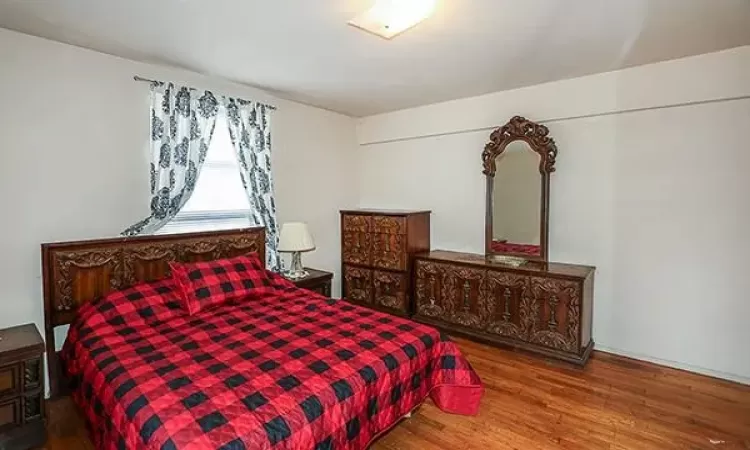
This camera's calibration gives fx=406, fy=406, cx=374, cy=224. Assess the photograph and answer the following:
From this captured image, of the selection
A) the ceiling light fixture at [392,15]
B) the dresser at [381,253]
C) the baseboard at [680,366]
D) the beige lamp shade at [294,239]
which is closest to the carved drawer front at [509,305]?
the baseboard at [680,366]

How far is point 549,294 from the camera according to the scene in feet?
10.9

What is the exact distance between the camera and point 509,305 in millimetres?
3553

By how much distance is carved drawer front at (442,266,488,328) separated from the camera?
3705 millimetres

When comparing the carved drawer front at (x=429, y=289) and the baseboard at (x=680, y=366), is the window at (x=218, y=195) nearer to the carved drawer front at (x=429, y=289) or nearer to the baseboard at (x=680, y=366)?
the carved drawer front at (x=429, y=289)

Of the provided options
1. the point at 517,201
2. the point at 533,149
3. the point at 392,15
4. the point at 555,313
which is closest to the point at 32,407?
the point at 392,15

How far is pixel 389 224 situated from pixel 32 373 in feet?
9.91

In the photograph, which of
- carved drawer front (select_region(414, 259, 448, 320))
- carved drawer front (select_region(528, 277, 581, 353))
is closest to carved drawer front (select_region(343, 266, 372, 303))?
carved drawer front (select_region(414, 259, 448, 320))

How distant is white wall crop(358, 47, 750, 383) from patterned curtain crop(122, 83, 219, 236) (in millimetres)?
2609

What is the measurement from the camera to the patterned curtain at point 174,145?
10.4ft

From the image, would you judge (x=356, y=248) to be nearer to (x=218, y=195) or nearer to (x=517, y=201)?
(x=218, y=195)

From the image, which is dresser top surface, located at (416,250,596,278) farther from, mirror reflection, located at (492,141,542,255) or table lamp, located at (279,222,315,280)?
table lamp, located at (279,222,315,280)

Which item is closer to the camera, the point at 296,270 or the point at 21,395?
the point at 21,395

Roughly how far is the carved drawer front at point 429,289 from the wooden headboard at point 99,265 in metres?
1.97

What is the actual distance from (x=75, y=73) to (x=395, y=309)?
3363 millimetres
